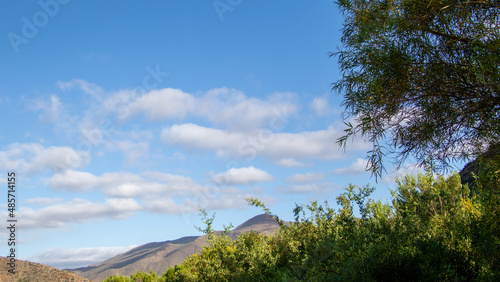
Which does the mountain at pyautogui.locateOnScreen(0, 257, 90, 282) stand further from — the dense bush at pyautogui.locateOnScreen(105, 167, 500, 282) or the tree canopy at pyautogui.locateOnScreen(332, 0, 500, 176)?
the tree canopy at pyautogui.locateOnScreen(332, 0, 500, 176)

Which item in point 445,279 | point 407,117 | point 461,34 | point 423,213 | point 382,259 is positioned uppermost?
point 461,34

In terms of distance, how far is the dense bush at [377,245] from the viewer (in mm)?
5137

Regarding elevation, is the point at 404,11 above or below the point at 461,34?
above

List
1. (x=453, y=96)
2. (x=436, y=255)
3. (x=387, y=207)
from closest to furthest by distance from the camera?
1. (x=436, y=255)
2. (x=453, y=96)
3. (x=387, y=207)

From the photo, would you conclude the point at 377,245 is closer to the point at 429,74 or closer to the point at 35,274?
the point at 429,74

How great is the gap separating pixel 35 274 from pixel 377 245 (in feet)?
48.8

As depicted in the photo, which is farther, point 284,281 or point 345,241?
point 345,241

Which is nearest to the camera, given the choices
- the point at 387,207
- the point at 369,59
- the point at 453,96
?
the point at 453,96

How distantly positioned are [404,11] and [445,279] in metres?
4.67

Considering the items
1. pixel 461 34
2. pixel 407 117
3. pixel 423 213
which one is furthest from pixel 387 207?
pixel 461 34

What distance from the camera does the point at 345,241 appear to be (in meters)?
6.59

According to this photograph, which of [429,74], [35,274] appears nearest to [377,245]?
[429,74]

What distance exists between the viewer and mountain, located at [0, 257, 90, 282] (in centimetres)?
1456

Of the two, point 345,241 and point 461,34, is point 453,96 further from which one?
point 345,241
